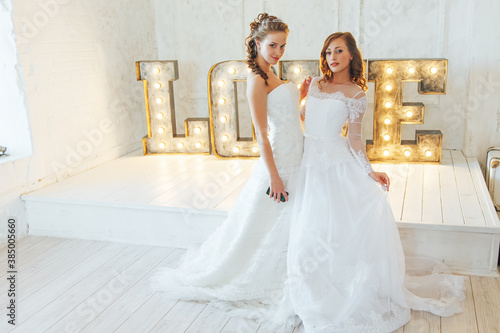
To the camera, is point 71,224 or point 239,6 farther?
point 239,6

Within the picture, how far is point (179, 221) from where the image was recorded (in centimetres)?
320

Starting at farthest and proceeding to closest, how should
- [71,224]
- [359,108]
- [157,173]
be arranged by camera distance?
[157,173]
[71,224]
[359,108]

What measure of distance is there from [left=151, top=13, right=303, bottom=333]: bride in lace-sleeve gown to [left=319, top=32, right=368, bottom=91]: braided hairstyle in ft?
0.77

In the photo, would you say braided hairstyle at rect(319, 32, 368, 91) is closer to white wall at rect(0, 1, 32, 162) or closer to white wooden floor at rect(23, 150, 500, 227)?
white wooden floor at rect(23, 150, 500, 227)

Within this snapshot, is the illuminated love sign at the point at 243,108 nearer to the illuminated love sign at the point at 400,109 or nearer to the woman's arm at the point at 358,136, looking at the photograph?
the illuminated love sign at the point at 400,109

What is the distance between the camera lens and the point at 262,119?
226 cm

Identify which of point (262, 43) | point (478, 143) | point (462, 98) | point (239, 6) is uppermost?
point (239, 6)

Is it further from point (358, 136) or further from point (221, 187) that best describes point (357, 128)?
point (221, 187)

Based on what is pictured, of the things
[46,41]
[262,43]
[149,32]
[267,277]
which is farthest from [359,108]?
[149,32]

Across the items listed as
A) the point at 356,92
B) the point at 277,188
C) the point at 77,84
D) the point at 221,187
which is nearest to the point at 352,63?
the point at 356,92

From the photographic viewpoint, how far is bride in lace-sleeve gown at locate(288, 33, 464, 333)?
224 cm

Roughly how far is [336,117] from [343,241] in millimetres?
588

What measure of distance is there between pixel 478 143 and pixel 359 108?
2.21 meters

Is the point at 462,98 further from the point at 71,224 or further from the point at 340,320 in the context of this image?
the point at 71,224
